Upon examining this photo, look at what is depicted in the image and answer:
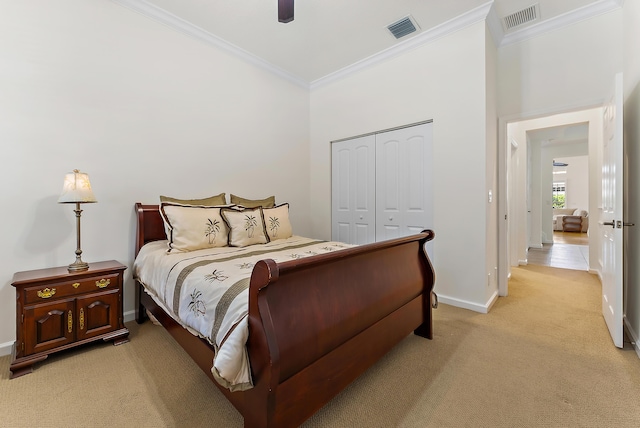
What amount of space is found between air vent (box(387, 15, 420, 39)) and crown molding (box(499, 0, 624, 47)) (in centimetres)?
105

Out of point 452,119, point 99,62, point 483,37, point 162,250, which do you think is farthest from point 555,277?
point 99,62

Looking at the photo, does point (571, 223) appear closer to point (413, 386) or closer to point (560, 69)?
point (560, 69)

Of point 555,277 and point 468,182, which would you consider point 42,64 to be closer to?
point 468,182

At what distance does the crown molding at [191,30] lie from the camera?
258 cm

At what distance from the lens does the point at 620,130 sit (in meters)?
2.03

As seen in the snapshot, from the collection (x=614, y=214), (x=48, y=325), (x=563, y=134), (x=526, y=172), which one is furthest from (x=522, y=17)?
(x=563, y=134)

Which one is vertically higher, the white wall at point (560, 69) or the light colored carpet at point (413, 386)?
the white wall at point (560, 69)

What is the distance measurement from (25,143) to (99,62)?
90cm

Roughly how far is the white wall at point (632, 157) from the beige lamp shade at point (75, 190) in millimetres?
4143

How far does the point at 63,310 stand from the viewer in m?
1.89

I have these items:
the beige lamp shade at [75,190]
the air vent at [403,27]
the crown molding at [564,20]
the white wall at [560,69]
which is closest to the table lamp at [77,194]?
the beige lamp shade at [75,190]

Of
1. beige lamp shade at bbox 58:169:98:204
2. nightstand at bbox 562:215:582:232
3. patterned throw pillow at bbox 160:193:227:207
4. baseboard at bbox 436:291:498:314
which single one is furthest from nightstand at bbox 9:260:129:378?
nightstand at bbox 562:215:582:232

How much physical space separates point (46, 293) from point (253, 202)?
195cm

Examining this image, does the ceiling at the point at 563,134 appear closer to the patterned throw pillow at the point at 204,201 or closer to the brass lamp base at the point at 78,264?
the patterned throw pillow at the point at 204,201
